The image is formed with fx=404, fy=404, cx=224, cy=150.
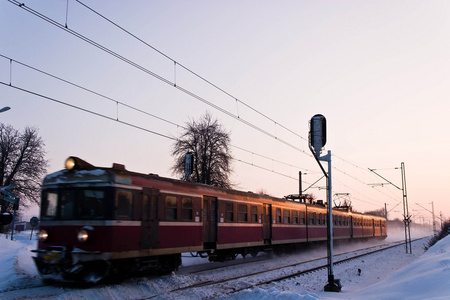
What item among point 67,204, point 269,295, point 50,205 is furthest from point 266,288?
point 50,205

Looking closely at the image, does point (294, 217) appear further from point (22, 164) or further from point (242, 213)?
point (22, 164)

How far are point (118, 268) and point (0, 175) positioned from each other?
33.5m

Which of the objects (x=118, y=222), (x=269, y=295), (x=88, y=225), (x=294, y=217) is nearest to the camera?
(x=269, y=295)

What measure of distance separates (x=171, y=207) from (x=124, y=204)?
2063 mm

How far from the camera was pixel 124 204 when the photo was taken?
11.3 metres

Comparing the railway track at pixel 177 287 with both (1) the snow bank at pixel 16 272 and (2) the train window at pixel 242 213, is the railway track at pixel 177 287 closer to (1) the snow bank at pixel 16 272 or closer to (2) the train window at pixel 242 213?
(1) the snow bank at pixel 16 272

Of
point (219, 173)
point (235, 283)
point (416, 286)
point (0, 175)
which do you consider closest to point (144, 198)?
point (235, 283)

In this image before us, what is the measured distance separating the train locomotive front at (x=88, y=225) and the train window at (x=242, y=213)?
6228 millimetres

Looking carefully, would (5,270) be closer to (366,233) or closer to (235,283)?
(235,283)

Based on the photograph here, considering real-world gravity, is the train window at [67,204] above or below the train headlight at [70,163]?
below

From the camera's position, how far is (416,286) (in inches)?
368

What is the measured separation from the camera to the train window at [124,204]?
36.2 ft

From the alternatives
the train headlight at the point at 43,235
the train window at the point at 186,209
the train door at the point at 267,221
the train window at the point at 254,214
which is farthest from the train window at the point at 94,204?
the train door at the point at 267,221

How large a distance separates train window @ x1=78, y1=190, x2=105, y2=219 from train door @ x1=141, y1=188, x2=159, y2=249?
2.57 feet
